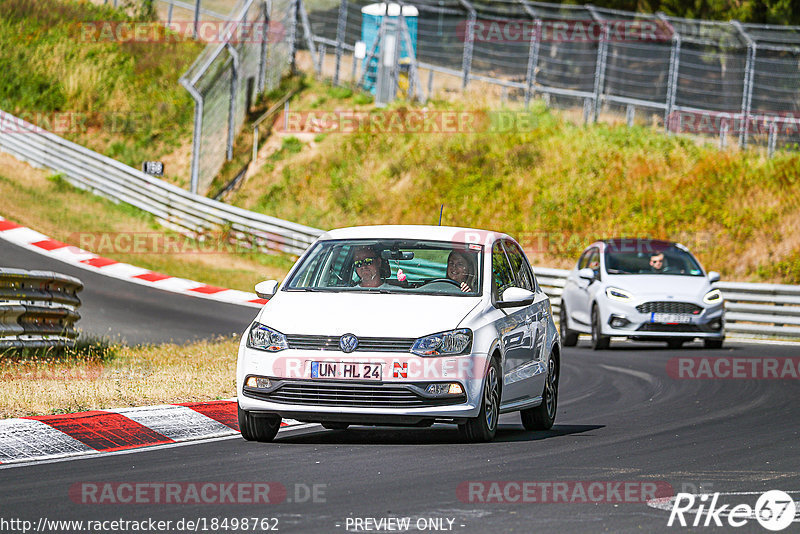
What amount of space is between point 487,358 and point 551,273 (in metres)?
19.0

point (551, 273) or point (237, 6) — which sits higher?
point (237, 6)

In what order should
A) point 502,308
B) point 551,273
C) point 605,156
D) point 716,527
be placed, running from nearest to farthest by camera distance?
1. point 716,527
2. point 502,308
3. point 551,273
4. point 605,156

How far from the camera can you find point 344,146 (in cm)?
3984

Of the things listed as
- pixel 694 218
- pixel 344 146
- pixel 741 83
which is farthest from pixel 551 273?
pixel 344 146

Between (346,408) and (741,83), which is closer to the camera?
(346,408)

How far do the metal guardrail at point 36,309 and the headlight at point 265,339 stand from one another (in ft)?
15.3

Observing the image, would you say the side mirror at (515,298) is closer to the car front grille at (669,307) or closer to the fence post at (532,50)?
the car front grille at (669,307)

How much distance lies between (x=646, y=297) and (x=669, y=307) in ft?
1.29


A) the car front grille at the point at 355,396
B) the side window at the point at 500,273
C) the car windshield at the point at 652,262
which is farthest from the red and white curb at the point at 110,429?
the car windshield at the point at 652,262

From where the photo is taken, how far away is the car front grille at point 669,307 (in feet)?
→ 67.0

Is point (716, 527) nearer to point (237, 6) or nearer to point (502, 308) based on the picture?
point (502, 308)

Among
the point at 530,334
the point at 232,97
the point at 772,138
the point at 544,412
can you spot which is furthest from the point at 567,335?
the point at 232,97

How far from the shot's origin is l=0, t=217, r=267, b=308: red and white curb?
26.4m

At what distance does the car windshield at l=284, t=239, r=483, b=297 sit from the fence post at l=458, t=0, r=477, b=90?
2632cm
